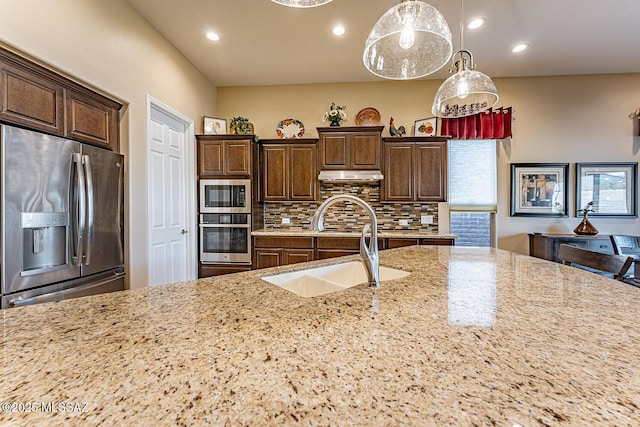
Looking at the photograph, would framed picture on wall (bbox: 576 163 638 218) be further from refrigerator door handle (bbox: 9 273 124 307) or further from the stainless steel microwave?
refrigerator door handle (bbox: 9 273 124 307)

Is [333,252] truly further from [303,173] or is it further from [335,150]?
[335,150]

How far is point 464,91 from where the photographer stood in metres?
1.62

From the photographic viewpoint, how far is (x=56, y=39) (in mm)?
1815

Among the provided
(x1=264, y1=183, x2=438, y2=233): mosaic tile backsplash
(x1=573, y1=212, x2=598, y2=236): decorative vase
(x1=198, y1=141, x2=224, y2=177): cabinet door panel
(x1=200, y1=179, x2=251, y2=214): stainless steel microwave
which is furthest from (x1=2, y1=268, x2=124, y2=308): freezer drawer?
(x1=573, y1=212, x2=598, y2=236): decorative vase

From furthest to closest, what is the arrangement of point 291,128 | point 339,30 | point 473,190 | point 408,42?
point 291,128, point 473,190, point 339,30, point 408,42

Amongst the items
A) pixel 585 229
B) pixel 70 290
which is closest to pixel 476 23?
pixel 585 229

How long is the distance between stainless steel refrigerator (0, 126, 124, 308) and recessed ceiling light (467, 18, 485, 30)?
339 centimetres

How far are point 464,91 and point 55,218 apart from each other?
8.36 ft

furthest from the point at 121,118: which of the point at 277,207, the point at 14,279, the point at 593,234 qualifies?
the point at 593,234

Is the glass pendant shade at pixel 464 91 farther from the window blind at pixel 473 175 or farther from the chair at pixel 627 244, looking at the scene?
the chair at pixel 627 244

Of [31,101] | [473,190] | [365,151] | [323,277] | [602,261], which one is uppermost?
[365,151]

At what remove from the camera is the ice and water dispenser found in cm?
153

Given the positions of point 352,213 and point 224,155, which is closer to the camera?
point 224,155

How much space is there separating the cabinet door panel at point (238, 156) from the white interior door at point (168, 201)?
47cm
